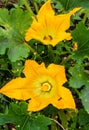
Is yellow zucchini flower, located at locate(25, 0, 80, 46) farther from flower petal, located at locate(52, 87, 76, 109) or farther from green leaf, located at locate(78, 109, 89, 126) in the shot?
green leaf, located at locate(78, 109, 89, 126)

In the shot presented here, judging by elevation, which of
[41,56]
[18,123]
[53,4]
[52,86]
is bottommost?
[18,123]

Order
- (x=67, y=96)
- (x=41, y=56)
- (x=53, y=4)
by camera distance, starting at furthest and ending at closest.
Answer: (x=53, y=4)
(x=41, y=56)
(x=67, y=96)

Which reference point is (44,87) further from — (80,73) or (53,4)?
(53,4)

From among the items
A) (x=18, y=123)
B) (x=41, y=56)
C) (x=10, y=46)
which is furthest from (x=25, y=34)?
(x=18, y=123)

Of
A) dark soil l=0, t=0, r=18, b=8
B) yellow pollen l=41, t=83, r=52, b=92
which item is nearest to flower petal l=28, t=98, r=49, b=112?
yellow pollen l=41, t=83, r=52, b=92

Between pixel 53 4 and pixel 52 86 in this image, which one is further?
pixel 53 4

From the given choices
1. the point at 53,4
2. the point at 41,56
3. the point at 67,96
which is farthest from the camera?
the point at 53,4

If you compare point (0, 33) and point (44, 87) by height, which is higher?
point (0, 33)
